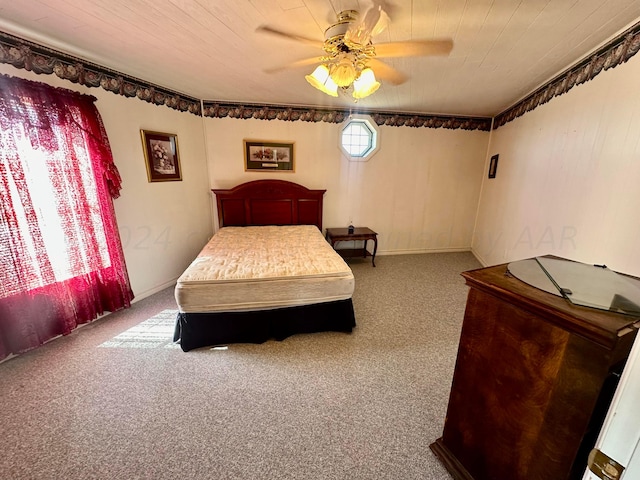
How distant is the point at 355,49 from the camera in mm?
1837

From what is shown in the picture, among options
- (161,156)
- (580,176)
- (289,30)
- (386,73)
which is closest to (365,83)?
(289,30)

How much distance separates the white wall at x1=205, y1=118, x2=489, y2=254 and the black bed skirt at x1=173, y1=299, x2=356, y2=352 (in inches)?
90.1

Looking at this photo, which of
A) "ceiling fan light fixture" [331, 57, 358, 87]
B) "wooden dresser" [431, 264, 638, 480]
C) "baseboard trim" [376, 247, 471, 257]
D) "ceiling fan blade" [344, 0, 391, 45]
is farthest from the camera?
"baseboard trim" [376, 247, 471, 257]

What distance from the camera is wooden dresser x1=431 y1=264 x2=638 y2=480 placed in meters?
0.74

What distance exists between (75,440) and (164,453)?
52cm

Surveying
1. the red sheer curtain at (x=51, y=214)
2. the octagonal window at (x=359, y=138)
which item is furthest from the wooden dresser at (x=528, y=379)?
the octagonal window at (x=359, y=138)

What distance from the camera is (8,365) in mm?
1897

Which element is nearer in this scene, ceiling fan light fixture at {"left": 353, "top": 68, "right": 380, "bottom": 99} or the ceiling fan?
the ceiling fan

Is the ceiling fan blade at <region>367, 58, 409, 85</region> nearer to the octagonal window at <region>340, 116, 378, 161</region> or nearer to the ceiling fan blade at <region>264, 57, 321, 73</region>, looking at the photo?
the ceiling fan blade at <region>264, 57, 321, 73</region>

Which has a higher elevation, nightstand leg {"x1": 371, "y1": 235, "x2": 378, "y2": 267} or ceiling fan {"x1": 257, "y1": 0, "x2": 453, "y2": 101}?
ceiling fan {"x1": 257, "y1": 0, "x2": 453, "y2": 101}

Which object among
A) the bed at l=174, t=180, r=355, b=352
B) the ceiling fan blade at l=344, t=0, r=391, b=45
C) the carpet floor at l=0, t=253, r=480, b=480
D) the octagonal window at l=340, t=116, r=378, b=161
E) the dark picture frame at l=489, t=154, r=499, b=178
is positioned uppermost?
the ceiling fan blade at l=344, t=0, r=391, b=45

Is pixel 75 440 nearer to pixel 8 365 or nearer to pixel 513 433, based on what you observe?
pixel 8 365

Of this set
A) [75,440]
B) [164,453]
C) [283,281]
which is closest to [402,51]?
[283,281]

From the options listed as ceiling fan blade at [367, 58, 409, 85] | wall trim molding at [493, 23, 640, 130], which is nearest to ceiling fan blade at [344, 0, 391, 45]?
ceiling fan blade at [367, 58, 409, 85]
